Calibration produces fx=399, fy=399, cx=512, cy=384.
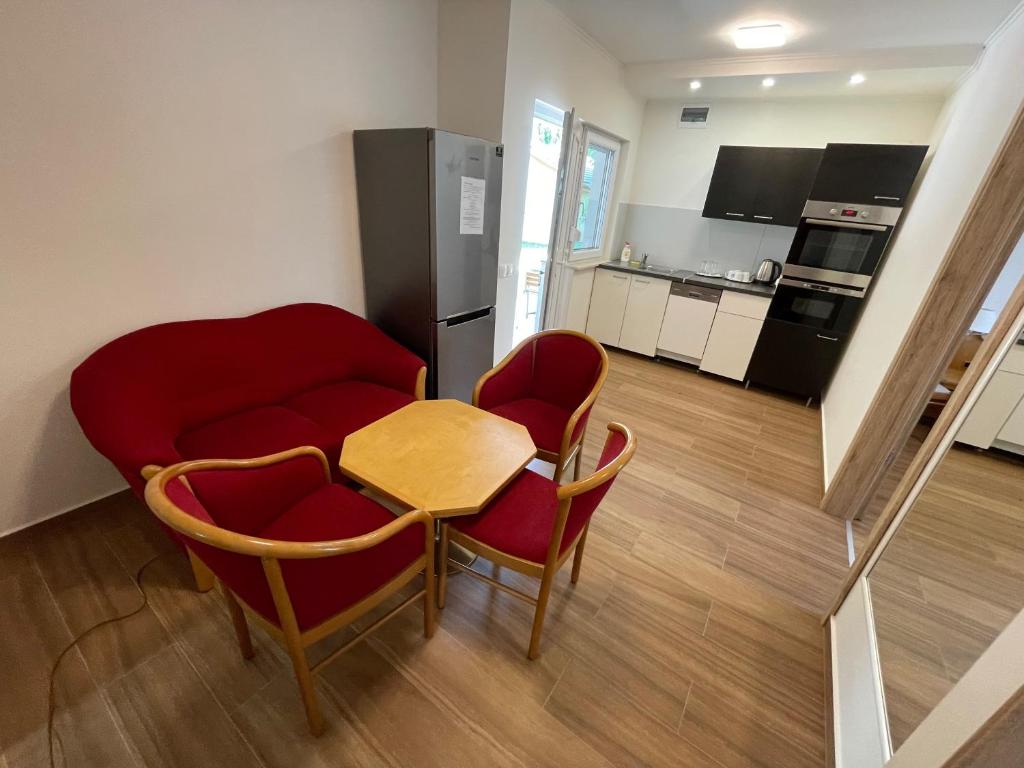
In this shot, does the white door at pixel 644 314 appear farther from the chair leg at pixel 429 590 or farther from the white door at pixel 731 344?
the chair leg at pixel 429 590

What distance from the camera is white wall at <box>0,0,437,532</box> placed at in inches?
54.2

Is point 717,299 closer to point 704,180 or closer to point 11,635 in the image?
point 704,180

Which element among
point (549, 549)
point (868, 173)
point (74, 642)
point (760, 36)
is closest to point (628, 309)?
point (868, 173)

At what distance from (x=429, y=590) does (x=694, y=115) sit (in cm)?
452

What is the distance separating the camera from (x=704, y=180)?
3898 mm

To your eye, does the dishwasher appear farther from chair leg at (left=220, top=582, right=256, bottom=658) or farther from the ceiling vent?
chair leg at (left=220, top=582, right=256, bottom=658)

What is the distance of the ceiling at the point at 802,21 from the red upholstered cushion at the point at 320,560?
3014 millimetres

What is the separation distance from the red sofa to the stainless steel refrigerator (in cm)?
27

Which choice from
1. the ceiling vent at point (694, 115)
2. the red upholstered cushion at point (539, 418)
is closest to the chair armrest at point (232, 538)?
the red upholstered cushion at point (539, 418)

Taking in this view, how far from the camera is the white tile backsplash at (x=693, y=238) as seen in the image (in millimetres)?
3756

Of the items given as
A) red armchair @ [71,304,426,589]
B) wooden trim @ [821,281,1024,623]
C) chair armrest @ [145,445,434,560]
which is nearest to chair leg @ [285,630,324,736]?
chair armrest @ [145,445,434,560]

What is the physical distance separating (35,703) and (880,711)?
7.73ft

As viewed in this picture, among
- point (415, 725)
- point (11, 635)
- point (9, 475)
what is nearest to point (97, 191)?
point (9, 475)

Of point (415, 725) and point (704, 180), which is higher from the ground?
point (704, 180)
